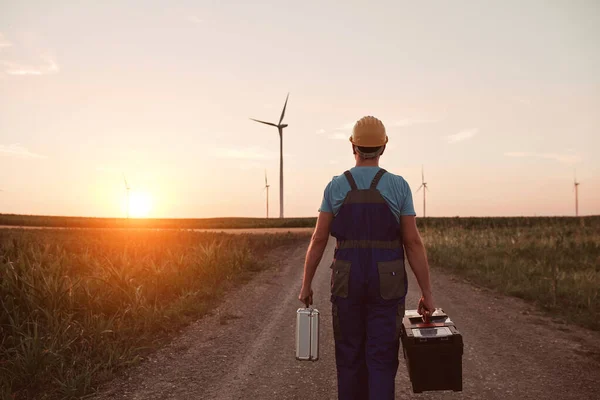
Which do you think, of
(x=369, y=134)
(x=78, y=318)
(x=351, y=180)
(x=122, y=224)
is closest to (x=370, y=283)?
(x=351, y=180)

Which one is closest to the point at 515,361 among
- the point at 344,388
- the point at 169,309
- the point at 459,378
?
the point at 459,378

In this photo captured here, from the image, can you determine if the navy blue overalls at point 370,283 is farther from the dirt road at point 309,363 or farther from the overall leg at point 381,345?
the dirt road at point 309,363

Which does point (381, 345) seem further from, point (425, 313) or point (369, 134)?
point (369, 134)

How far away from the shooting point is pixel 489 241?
72.3 ft

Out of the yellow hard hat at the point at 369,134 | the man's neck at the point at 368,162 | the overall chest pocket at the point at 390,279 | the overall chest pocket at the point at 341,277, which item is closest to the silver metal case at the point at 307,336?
the overall chest pocket at the point at 341,277

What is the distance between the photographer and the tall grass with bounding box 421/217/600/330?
1064 cm

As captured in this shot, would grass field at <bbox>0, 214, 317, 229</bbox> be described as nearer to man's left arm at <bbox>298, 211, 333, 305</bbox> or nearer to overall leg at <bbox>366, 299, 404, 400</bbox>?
man's left arm at <bbox>298, 211, 333, 305</bbox>

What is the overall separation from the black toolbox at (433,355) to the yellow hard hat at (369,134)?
157 centimetres

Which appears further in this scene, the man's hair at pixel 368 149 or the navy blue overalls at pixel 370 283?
the man's hair at pixel 368 149

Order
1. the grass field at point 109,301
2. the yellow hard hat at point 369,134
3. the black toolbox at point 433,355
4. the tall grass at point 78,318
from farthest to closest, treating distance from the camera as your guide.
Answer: the grass field at point 109,301, the tall grass at point 78,318, the black toolbox at point 433,355, the yellow hard hat at point 369,134

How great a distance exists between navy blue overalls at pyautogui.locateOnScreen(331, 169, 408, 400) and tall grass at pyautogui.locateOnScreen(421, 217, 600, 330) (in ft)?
23.3

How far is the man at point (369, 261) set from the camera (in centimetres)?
356

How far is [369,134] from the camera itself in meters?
3.77

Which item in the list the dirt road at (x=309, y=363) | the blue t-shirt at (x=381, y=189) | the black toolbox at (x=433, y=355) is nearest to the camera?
the blue t-shirt at (x=381, y=189)
